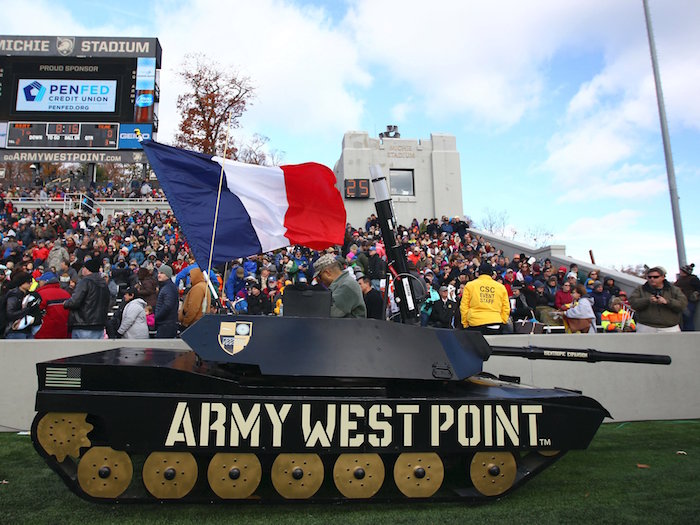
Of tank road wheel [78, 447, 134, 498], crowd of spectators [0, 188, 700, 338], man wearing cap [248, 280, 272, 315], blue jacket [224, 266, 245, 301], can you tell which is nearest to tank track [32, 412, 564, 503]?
tank road wheel [78, 447, 134, 498]

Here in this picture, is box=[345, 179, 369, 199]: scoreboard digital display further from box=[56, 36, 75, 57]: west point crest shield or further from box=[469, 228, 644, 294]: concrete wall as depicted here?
box=[56, 36, 75, 57]: west point crest shield

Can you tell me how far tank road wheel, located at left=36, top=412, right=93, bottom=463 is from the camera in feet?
14.9

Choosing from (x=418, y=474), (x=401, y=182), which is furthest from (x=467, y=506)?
(x=401, y=182)

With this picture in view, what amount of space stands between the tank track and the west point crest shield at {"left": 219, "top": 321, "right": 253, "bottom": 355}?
87cm

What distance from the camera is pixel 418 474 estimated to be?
478cm

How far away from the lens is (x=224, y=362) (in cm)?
466

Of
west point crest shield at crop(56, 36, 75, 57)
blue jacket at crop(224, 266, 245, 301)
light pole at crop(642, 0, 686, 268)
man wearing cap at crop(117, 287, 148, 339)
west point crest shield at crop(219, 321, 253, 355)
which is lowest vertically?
west point crest shield at crop(219, 321, 253, 355)

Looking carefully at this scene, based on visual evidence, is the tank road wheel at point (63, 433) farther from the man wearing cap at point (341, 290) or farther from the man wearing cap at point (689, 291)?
the man wearing cap at point (689, 291)

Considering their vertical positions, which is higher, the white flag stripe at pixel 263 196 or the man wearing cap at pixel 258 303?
the white flag stripe at pixel 263 196

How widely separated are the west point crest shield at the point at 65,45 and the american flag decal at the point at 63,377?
28.1m

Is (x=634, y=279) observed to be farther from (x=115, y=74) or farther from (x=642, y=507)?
(x=115, y=74)

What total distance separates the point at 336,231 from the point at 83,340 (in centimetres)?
360

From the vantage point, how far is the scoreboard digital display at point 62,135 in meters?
26.8

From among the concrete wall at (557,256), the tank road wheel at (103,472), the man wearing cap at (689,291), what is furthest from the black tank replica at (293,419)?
the concrete wall at (557,256)
